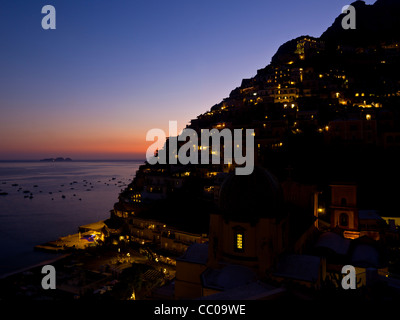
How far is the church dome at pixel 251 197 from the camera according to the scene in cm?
1705

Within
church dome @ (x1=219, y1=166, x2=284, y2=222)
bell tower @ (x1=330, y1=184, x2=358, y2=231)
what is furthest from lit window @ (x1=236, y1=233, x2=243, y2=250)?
bell tower @ (x1=330, y1=184, x2=358, y2=231)

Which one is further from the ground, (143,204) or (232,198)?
(232,198)

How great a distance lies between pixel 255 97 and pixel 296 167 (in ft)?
141

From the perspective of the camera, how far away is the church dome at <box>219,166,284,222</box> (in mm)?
17047

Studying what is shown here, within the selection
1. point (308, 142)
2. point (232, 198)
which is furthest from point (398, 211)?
point (232, 198)

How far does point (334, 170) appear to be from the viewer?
53.3 m

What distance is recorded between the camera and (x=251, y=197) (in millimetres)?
17312

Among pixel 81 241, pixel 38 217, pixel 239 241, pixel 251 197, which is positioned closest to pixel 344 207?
pixel 251 197

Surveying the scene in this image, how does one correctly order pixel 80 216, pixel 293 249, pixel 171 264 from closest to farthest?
1. pixel 293 249
2. pixel 171 264
3. pixel 80 216

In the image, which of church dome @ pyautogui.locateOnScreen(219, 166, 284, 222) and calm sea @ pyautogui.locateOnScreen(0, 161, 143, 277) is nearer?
church dome @ pyautogui.locateOnScreen(219, 166, 284, 222)

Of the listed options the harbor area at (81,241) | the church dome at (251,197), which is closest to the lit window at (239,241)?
the church dome at (251,197)

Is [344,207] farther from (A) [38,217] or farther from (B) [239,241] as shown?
(A) [38,217]

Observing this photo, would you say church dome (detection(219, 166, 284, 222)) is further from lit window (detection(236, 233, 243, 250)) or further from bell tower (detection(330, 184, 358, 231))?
bell tower (detection(330, 184, 358, 231))
